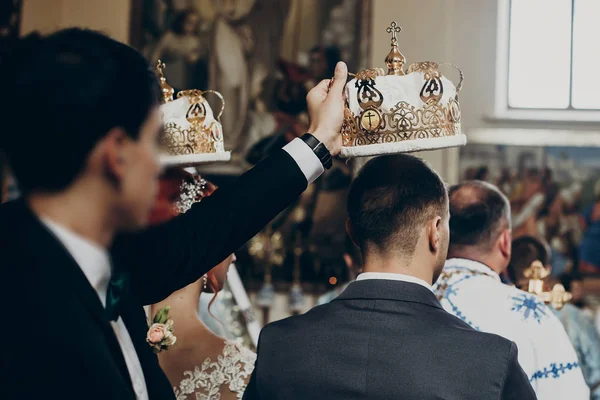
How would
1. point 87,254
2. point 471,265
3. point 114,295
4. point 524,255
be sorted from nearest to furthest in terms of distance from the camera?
point 87,254, point 114,295, point 471,265, point 524,255

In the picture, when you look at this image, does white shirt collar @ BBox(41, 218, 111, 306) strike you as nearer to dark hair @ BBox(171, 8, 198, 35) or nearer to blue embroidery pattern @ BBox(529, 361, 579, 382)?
blue embroidery pattern @ BBox(529, 361, 579, 382)

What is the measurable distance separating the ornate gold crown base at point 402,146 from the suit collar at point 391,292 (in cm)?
37

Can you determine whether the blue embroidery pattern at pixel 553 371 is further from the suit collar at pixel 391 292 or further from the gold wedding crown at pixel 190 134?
the gold wedding crown at pixel 190 134

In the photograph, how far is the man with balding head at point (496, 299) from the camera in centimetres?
295

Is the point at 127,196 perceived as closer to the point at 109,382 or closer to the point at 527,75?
the point at 109,382

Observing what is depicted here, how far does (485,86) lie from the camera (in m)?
10.6

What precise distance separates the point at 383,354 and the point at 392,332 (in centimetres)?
7

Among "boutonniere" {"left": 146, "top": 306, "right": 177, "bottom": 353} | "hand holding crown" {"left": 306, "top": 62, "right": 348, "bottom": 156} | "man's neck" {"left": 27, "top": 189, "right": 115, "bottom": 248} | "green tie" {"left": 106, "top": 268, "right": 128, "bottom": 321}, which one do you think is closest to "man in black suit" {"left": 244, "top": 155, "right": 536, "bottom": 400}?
"hand holding crown" {"left": 306, "top": 62, "right": 348, "bottom": 156}

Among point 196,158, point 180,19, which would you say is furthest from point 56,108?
point 180,19

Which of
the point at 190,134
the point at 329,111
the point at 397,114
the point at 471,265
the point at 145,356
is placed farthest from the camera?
the point at 471,265

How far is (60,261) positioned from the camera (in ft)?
4.71

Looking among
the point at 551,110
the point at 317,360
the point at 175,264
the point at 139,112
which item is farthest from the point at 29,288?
the point at 551,110

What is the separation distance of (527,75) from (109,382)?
398 inches

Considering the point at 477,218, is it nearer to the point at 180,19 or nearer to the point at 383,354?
the point at 383,354
